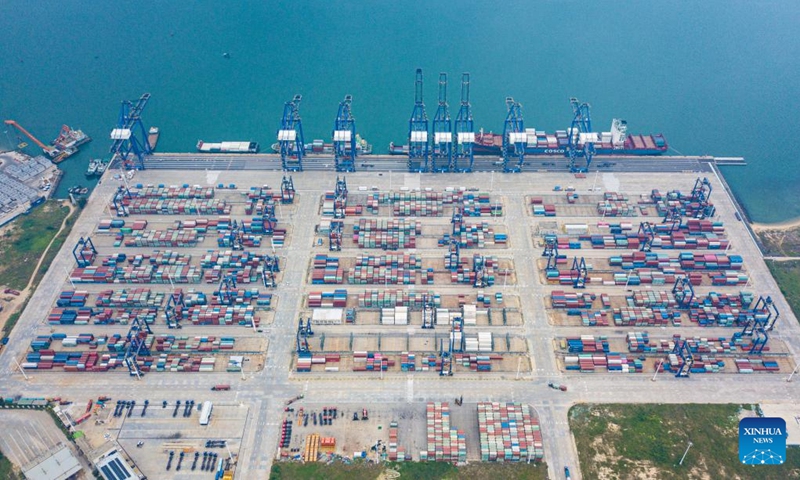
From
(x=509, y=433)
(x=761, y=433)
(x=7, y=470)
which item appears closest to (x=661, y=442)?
(x=509, y=433)

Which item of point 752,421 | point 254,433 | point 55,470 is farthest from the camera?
point 254,433

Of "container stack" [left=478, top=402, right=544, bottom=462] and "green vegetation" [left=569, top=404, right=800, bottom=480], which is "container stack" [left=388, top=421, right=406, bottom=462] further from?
"green vegetation" [left=569, top=404, right=800, bottom=480]

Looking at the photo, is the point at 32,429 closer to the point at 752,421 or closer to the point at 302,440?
the point at 302,440

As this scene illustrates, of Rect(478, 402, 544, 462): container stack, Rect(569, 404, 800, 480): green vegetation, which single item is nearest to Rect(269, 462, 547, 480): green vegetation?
Rect(478, 402, 544, 462): container stack

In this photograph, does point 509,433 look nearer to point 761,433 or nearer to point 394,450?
point 394,450

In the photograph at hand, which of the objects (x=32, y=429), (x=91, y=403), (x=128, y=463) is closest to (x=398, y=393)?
(x=128, y=463)

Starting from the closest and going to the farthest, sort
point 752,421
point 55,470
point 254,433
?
point 752,421, point 55,470, point 254,433

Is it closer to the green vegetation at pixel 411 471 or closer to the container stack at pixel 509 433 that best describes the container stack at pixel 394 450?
the green vegetation at pixel 411 471
